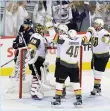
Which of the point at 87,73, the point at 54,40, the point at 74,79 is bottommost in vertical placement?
the point at 87,73

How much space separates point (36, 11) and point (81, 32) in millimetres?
730

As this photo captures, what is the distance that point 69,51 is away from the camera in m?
4.50

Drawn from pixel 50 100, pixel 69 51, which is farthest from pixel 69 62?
pixel 50 100

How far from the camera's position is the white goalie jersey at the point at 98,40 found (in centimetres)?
491

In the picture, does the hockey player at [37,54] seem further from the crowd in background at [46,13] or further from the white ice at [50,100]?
the crowd in background at [46,13]

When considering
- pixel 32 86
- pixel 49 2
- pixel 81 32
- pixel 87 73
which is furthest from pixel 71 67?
pixel 49 2

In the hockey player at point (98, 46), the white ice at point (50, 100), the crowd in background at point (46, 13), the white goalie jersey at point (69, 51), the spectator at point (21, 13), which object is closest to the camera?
the white goalie jersey at point (69, 51)

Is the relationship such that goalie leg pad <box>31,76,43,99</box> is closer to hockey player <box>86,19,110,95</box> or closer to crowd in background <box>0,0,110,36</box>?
hockey player <box>86,19,110,95</box>

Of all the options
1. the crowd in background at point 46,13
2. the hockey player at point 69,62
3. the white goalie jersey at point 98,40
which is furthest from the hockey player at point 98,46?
the crowd in background at point 46,13

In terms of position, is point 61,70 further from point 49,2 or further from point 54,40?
point 49,2

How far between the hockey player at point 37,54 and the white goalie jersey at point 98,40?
0.46m

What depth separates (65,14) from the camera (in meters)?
7.15

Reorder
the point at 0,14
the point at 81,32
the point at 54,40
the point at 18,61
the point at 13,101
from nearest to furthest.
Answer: the point at 54,40, the point at 13,101, the point at 18,61, the point at 0,14, the point at 81,32

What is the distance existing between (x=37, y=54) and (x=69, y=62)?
486 mm
